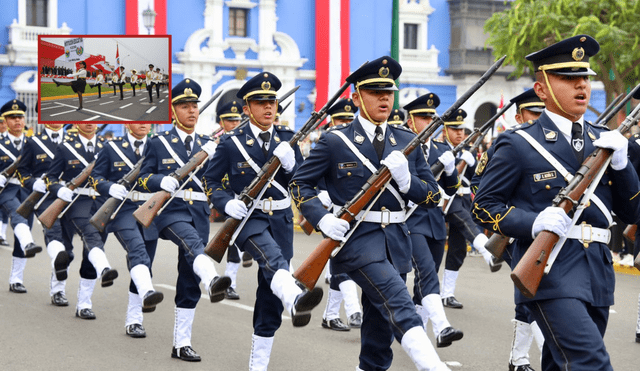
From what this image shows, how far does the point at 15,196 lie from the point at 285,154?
631 cm

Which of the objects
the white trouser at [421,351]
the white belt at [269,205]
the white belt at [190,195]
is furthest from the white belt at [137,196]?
the white trouser at [421,351]

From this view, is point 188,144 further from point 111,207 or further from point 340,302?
point 340,302

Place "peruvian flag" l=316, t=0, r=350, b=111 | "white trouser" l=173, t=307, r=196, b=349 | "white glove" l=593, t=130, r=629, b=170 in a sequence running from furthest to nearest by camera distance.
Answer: "peruvian flag" l=316, t=0, r=350, b=111 < "white trouser" l=173, t=307, r=196, b=349 < "white glove" l=593, t=130, r=629, b=170

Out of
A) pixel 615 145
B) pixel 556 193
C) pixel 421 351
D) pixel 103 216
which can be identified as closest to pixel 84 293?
pixel 103 216

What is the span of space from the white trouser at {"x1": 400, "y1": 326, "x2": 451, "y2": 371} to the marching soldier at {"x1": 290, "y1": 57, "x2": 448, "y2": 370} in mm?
322

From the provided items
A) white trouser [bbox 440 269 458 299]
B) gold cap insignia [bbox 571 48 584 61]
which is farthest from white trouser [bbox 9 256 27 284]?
gold cap insignia [bbox 571 48 584 61]

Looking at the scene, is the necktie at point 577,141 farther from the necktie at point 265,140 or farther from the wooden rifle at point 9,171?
the wooden rifle at point 9,171

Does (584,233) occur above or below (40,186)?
above

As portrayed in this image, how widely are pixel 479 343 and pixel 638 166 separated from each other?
1.95m

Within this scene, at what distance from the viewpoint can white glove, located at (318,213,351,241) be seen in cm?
498

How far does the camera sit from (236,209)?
20.3 feet

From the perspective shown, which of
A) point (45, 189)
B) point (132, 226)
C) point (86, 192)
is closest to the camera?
point (132, 226)

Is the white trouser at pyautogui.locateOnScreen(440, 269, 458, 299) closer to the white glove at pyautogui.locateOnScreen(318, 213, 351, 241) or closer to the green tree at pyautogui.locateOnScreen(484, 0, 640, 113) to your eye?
the white glove at pyautogui.locateOnScreen(318, 213, 351, 241)

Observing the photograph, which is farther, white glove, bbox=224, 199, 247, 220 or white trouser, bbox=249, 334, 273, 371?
white glove, bbox=224, 199, 247, 220
